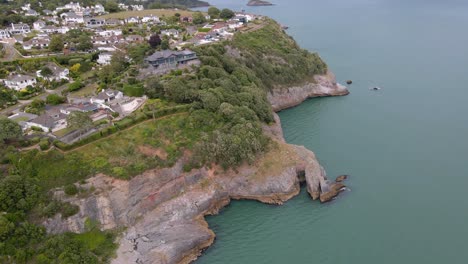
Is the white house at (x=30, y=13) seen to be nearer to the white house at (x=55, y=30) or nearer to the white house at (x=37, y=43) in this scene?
the white house at (x=55, y=30)

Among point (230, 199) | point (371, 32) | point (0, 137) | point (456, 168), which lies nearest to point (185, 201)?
point (230, 199)

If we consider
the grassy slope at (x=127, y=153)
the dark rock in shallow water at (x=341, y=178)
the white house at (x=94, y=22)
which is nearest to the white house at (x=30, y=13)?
the white house at (x=94, y=22)

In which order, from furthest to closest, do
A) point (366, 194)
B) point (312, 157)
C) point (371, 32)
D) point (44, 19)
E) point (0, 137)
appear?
point (371, 32)
point (44, 19)
point (312, 157)
point (366, 194)
point (0, 137)

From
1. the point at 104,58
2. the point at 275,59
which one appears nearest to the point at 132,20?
the point at 104,58

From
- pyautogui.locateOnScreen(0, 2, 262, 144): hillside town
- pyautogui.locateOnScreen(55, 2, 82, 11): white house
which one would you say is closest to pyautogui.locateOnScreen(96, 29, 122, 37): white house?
pyautogui.locateOnScreen(0, 2, 262, 144): hillside town

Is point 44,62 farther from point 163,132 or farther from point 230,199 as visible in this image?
point 230,199

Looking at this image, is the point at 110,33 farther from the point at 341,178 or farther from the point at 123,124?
the point at 341,178
